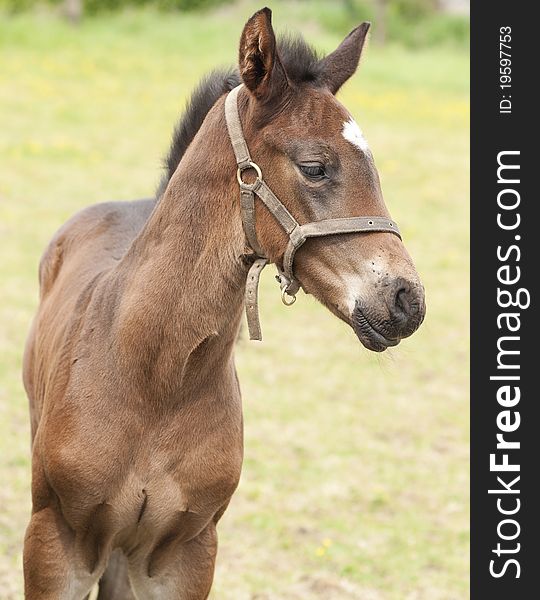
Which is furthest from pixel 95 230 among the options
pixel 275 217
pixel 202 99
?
pixel 275 217

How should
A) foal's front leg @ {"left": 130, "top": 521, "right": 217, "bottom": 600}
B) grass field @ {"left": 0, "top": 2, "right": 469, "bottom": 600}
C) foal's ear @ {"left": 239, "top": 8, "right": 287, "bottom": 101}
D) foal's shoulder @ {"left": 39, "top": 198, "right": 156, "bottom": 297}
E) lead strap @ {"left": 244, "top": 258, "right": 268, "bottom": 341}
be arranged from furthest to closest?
grass field @ {"left": 0, "top": 2, "right": 469, "bottom": 600}
foal's shoulder @ {"left": 39, "top": 198, "right": 156, "bottom": 297}
foal's front leg @ {"left": 130, "top": 521, "right": 217, "bottom": 600}
lead strap @ {"left": 244, "top": 258, "right": 268, "bottom": 341}
foal's ear @ {"left": 239, "top": 8, "right": 287, "bottom": 101}

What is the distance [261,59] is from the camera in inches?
112

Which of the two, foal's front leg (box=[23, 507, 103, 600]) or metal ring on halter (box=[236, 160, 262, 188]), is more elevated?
metal ring on halter (box=[236, 160, 262, 188])

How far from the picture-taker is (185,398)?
10.3 feet

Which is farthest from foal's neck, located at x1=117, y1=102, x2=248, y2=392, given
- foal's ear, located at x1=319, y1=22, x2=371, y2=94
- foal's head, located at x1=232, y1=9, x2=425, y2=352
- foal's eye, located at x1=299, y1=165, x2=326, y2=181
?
foal's ear, located at x1=319, y1=22, x2=371, y2=94

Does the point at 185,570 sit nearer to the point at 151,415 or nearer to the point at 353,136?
the point at 151,415

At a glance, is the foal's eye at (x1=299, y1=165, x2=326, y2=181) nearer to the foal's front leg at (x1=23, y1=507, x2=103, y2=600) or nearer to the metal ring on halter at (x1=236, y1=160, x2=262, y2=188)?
the metal ring on halter at (x1=236, y1=160, x2=262, y2=188)

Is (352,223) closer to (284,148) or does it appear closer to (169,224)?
(284,148)

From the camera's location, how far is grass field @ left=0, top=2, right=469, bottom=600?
5.13m

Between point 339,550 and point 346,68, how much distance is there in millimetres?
2912

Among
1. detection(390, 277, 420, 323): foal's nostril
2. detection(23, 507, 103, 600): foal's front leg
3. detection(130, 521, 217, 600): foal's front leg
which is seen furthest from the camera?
detection(130, 521, 217, 600): foal's front leg

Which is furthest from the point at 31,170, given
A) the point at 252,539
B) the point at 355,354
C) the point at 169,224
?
the point at 169,224

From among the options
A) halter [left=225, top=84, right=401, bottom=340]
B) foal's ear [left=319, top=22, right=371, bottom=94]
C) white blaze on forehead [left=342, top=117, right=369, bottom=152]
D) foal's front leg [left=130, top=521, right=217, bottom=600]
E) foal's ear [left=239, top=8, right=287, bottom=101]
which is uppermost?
foal's ear [left=319, top=22, right=371, bottom=94]

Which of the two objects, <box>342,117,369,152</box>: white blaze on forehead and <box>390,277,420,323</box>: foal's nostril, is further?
<box>342,117,369,152</box>: white blaze on forehead
